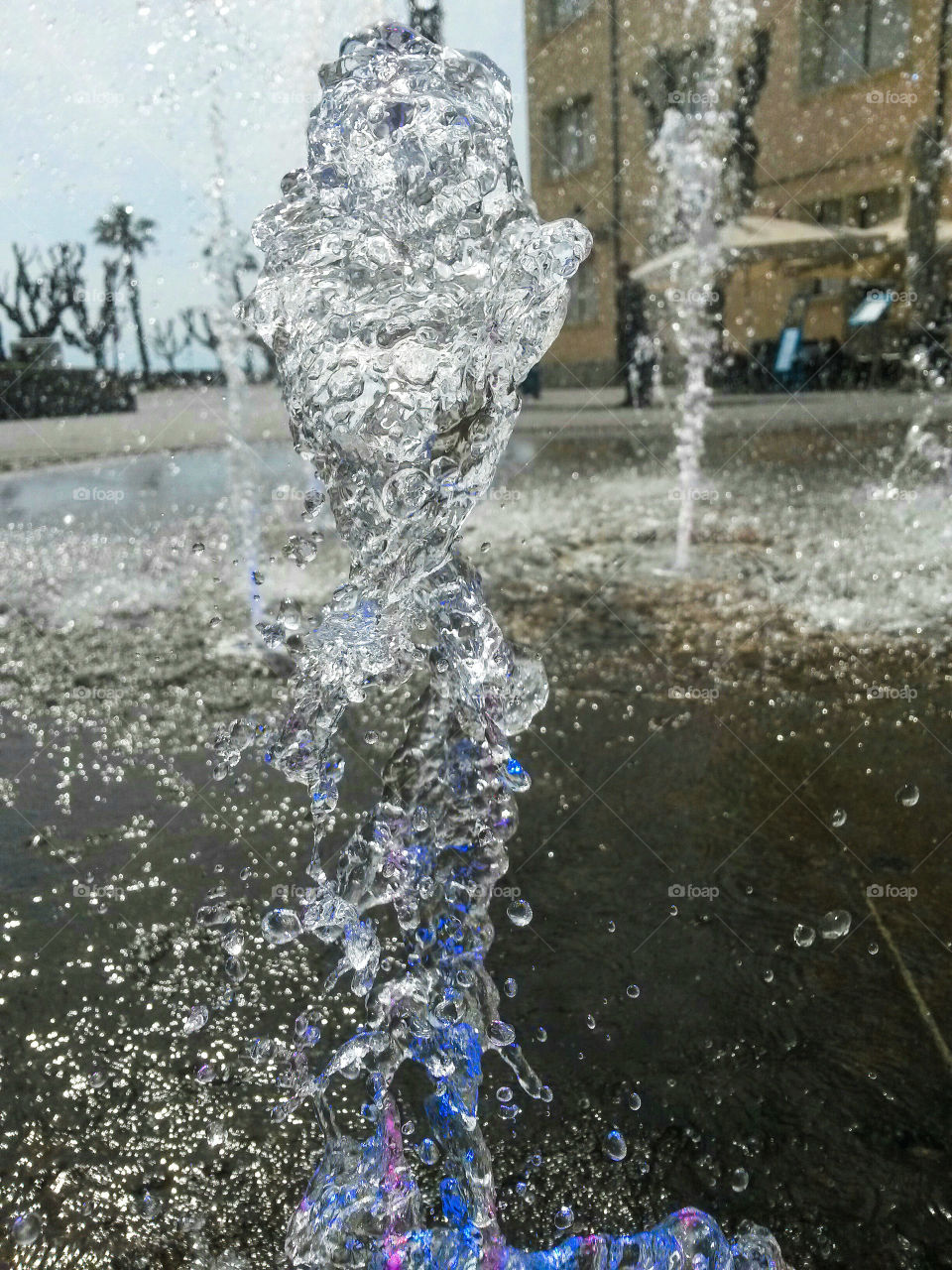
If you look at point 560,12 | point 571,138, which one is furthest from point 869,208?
point 560,12

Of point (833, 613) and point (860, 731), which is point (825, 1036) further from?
point (833, 613)

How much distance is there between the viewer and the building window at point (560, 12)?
6.57 meters

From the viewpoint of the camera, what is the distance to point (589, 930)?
2.07 metres

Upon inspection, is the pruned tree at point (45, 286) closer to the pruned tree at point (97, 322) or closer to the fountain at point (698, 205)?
the pruned tree at point (97, 322)

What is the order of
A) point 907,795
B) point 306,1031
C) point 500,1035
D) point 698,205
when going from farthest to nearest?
point 698,205 < point 907,795 < point 306,1031 < point 500,1035

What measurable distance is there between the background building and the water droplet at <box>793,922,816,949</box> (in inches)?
211

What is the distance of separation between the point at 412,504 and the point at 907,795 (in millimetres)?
1518

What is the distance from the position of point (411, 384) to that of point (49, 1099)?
1262 millimetres

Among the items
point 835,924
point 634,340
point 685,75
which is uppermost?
point 685,75

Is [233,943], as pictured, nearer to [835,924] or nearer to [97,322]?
[835,924]

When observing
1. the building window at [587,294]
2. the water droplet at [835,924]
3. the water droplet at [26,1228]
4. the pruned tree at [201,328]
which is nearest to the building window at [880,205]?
the building window at [587,294]

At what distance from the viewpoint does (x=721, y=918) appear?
6.93 feet

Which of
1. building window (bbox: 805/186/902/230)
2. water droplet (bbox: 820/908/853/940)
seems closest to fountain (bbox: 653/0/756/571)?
building window (bbox: 805/186/902/230)

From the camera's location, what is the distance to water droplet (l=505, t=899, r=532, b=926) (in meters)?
2.09
